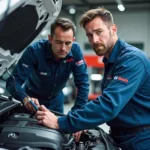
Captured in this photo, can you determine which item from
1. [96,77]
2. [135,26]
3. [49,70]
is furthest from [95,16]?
[135,26]

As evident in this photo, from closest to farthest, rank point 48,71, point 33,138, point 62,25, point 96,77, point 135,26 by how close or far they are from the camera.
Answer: point 33,138 < point 62,25 < point 48,71 < point 96,77 < point 135,26

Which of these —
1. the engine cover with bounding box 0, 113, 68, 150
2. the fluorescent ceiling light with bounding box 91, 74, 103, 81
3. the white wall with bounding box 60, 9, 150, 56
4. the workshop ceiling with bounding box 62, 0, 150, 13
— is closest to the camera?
the engine cover with bounding box 0, 113, 68, 150

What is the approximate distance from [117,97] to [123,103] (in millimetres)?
48

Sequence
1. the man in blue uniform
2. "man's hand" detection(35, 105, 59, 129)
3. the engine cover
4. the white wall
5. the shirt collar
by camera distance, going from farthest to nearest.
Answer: the white wall
the man in blue uniform
the shirt collar
"man's hand" detection(35, 105, 59, 129)
the engine cover

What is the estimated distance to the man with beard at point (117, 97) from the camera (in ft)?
4.46

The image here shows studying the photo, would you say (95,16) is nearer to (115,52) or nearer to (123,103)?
(115,52)

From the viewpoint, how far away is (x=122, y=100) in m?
1.37

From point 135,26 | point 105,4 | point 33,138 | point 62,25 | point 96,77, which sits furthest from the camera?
point 135,26

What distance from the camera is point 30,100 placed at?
1.90 meters

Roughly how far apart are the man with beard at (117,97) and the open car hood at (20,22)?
0.29 metres

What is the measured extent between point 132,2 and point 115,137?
7.73m

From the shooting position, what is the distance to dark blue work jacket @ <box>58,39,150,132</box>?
1353 millimetres

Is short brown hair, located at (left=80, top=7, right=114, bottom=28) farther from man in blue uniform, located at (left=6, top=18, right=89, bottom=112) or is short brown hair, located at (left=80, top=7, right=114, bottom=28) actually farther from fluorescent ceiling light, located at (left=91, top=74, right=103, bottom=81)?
fluorescent ceiling light, located at (left=91, top=74, right=103, bottom=81)

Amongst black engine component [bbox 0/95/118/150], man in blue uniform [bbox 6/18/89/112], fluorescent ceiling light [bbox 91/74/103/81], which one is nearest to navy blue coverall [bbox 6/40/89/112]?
man in blue uniform [bbox 6/18/89/112]
